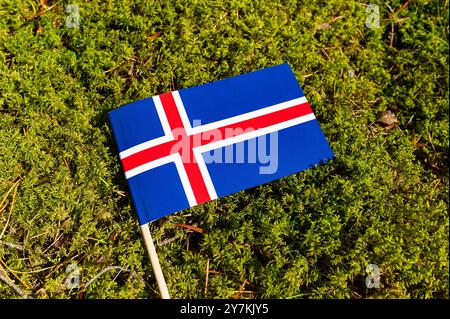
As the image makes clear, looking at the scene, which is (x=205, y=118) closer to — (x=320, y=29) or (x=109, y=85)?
(x=109, y=85)

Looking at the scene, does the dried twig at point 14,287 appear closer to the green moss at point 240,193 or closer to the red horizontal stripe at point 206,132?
the green moss at point 240,193

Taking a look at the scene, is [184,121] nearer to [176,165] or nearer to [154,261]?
[176,165]

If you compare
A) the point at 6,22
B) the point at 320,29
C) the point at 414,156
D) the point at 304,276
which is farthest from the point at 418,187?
the point at 6,22

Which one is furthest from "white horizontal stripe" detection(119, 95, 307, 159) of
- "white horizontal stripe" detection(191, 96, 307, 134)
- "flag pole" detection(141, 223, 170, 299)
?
"flag pole" detection(141, 223, 170, 299)

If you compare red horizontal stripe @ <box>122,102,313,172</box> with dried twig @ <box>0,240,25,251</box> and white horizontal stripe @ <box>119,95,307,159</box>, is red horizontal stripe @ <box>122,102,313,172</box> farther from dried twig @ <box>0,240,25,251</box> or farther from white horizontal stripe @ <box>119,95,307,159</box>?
dried twig @ <box>0,240,25,251</box>

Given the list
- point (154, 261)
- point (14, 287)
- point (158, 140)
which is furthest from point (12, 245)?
point (158, 140)

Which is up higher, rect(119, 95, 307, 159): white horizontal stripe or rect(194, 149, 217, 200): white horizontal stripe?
rect(119, 95, 307, 159): white horizontal stripe
